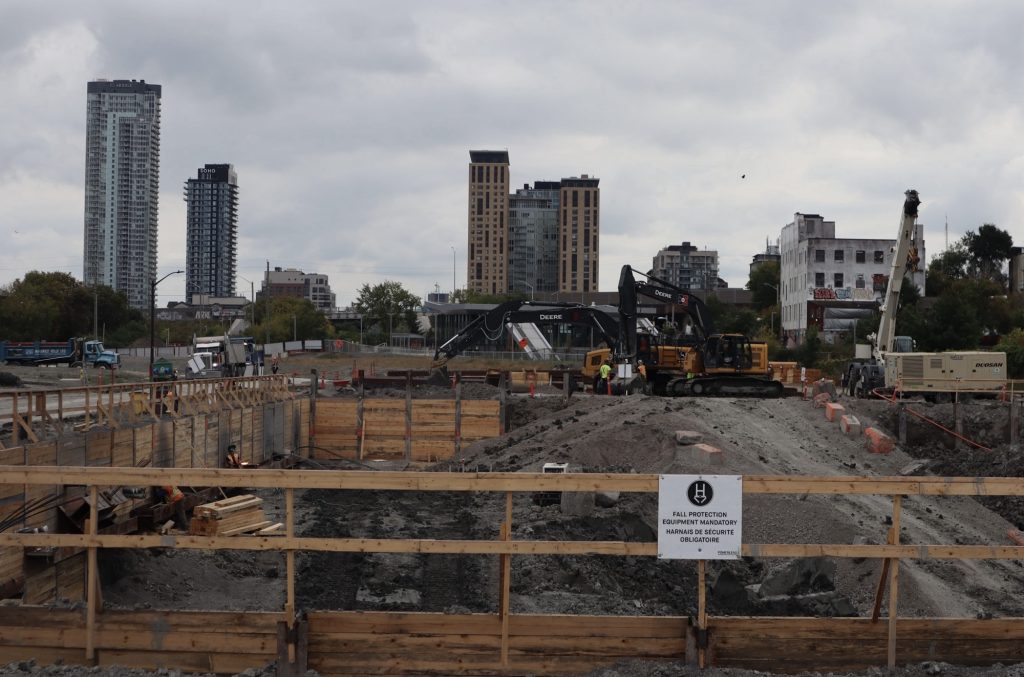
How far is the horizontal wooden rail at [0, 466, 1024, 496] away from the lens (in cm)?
699

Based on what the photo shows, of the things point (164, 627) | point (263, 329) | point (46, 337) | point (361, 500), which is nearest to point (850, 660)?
point (164, 627)

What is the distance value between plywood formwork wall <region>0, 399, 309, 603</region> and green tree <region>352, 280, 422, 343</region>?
86.2 metres

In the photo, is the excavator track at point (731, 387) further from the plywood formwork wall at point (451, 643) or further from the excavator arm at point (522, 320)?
the plywood formwork wall at point (451, 643)

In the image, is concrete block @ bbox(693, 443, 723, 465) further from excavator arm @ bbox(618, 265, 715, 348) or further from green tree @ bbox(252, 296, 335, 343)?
green tree @ bbox(252, 296, 335, 343)

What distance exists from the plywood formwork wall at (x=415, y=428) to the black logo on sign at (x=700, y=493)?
26.2m

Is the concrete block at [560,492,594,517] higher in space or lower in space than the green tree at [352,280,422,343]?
lower

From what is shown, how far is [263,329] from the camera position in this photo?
104500mm

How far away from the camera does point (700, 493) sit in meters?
7.21

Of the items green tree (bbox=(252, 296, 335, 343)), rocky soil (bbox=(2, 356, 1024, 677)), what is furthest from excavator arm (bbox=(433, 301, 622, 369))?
green tree (bbox=(252, 296, 335, 343))

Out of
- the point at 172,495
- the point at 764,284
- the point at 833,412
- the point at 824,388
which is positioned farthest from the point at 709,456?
the point at 764,284

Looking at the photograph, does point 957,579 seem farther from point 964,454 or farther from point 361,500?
point 964,454

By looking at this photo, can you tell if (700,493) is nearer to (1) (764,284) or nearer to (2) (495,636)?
(2) (495,636)

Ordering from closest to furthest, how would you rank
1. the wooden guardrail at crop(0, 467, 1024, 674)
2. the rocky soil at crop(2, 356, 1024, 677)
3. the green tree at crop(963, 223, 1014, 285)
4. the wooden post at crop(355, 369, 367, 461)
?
the wooden guardrail at crop(0, 467, 1024, 674) < the rocky soil at crop(2, 356, 1024, 677) < the wooden post at crop(355, 369, 367, 461) < the green tree at crop(963, 223, 1014, 285)

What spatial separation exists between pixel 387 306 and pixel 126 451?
10087 centimetres
